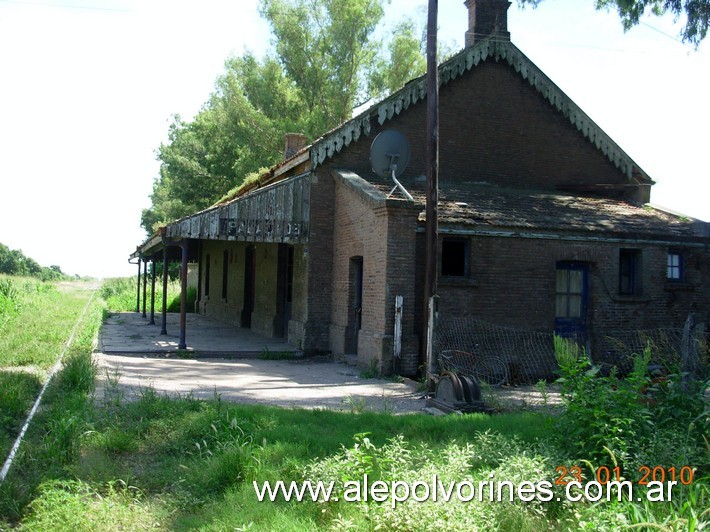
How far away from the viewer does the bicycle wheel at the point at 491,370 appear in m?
12.7

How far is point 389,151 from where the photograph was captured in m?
13.3

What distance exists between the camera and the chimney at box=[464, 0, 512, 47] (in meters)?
17.5

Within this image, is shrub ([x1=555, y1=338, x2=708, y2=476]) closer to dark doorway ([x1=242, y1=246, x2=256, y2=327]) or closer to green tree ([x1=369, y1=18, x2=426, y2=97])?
dark doorway ([x1=242, y1=246, x2=256, y2=327])

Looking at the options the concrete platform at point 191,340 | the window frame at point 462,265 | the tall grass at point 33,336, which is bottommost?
the concrete platform at point 191,340

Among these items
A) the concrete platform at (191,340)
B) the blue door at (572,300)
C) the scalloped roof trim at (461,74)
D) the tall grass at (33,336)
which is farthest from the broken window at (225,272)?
the blue door at (572,300)

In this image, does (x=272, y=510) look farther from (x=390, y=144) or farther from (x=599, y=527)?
(x=390, y=144)

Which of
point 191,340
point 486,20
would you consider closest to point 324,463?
point 191,340

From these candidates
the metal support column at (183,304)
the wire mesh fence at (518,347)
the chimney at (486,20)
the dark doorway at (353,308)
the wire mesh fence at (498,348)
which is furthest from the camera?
the chimney at (486,20)

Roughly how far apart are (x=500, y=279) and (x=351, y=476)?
932 cm

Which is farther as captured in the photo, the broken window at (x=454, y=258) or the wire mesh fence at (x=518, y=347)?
the broken window at (x=454, y=258)

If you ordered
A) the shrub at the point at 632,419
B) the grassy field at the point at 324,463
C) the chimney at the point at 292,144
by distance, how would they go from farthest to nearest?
the chimney at the point at 292,144, the shrub at the point at 632,419, the grassy field at the point at 324,463

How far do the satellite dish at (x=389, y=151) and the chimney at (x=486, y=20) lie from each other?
5.61m

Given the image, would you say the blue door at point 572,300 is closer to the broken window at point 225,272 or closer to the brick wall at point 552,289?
the brick wall at point 552,289

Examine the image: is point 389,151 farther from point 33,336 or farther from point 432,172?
point 33,336
